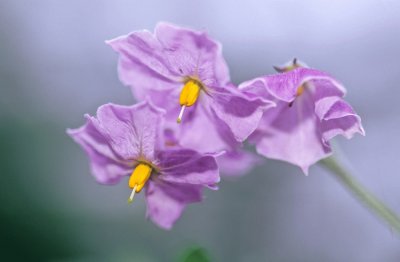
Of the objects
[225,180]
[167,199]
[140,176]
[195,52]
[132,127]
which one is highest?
[195,52]

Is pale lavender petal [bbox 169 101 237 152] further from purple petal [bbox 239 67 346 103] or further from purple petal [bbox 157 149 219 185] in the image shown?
purple petal [bbox 239 67 346 103]

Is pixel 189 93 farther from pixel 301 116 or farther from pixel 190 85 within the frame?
pixel 301 116

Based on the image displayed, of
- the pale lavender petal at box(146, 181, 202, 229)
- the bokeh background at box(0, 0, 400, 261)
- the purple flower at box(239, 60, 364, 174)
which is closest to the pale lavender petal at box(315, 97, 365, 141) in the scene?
the purple flower at box(239, 60, 364, 174)

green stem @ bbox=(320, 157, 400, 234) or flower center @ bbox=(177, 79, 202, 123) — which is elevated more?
flower center @ bbox=(177, 79, 202, 123)

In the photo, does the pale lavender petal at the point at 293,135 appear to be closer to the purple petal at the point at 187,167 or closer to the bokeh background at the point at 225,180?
the purple petal at the point at 187,167

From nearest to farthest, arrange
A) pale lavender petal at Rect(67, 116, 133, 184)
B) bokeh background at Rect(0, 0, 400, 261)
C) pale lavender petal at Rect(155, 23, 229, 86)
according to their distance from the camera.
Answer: pale lavender petal at Rect(155, 23, 229, 86), pale lavender petal at Rect(67, 116, 133, 184), bokeh background at Rect(0, 0, 400, 261)

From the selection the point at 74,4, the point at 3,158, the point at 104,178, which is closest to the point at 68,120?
the point at 3,158

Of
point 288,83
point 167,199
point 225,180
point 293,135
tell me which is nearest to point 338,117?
point 288,83

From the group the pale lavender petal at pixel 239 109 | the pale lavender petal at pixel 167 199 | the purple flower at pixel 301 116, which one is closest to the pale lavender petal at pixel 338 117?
the purple flower at pixel 301 116
